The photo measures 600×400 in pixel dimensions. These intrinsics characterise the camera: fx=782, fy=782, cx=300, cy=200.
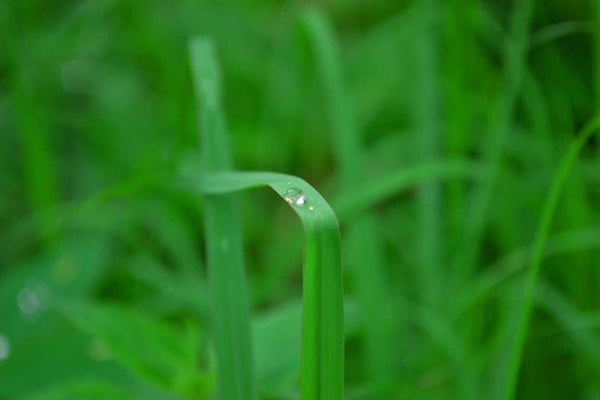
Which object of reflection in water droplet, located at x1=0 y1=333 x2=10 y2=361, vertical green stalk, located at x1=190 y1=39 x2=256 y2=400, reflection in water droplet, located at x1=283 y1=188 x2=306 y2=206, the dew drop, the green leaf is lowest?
reflection in water droplet, located at x1=0 y1=333 x2=10 y2=361

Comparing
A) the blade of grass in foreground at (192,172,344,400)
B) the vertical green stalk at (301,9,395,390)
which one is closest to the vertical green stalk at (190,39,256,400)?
the blade of grass in foreground at (192,172,344,400)

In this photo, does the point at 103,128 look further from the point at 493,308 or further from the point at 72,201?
→ the point at 493,308

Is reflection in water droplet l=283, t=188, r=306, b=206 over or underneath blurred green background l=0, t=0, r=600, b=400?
over

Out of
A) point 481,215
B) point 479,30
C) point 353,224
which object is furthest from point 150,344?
point 479,30

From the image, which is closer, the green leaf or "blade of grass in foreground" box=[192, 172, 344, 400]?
"blade of grass in foreground" box=[192, 172, 344, 400]

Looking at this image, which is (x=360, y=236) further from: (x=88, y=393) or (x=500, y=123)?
(x=88, y=393)

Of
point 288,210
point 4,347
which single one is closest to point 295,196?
point 4,347

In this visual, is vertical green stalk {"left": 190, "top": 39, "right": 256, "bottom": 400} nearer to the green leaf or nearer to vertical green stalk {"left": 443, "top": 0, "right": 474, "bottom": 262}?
the green leaf

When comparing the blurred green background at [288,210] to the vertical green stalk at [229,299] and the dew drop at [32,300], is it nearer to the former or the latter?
the dew drop at [32,300]
